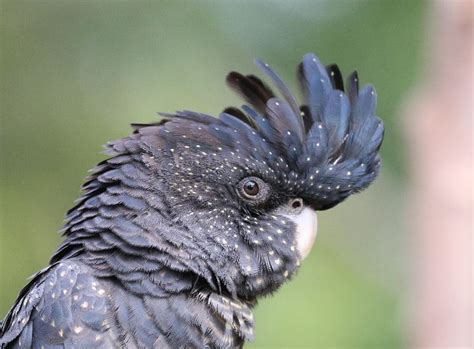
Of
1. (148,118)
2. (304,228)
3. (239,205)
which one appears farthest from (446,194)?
(239,205)

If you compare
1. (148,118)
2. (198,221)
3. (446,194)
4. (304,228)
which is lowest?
(446,194)

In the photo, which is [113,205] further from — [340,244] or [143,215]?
[340,244]

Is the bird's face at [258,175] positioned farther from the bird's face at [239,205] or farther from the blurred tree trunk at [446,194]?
the blurred tree trunk at [446,194]

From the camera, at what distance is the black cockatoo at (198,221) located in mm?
3650

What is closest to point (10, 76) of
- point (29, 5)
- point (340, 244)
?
point (29, 5)

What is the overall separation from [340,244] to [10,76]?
13.4 ft

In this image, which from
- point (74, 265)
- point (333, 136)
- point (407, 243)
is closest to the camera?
point (74, 265)

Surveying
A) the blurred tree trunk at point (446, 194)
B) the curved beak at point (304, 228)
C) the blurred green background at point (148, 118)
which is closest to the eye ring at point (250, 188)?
the curved beak at point (304, 228)

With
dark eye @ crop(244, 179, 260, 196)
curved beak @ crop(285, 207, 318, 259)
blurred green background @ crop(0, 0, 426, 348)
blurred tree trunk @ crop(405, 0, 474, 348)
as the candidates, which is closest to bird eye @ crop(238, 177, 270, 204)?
dark eye @ crop(244, 179, 260, 196)

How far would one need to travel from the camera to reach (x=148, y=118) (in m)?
8.55

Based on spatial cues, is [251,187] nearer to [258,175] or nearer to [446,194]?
[258,175]

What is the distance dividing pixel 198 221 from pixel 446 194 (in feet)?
12.0

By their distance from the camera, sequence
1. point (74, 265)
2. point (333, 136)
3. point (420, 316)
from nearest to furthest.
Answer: point (74, 265) → point (333, 136) → point (420, 316)

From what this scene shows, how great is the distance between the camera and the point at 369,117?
14.0ft
